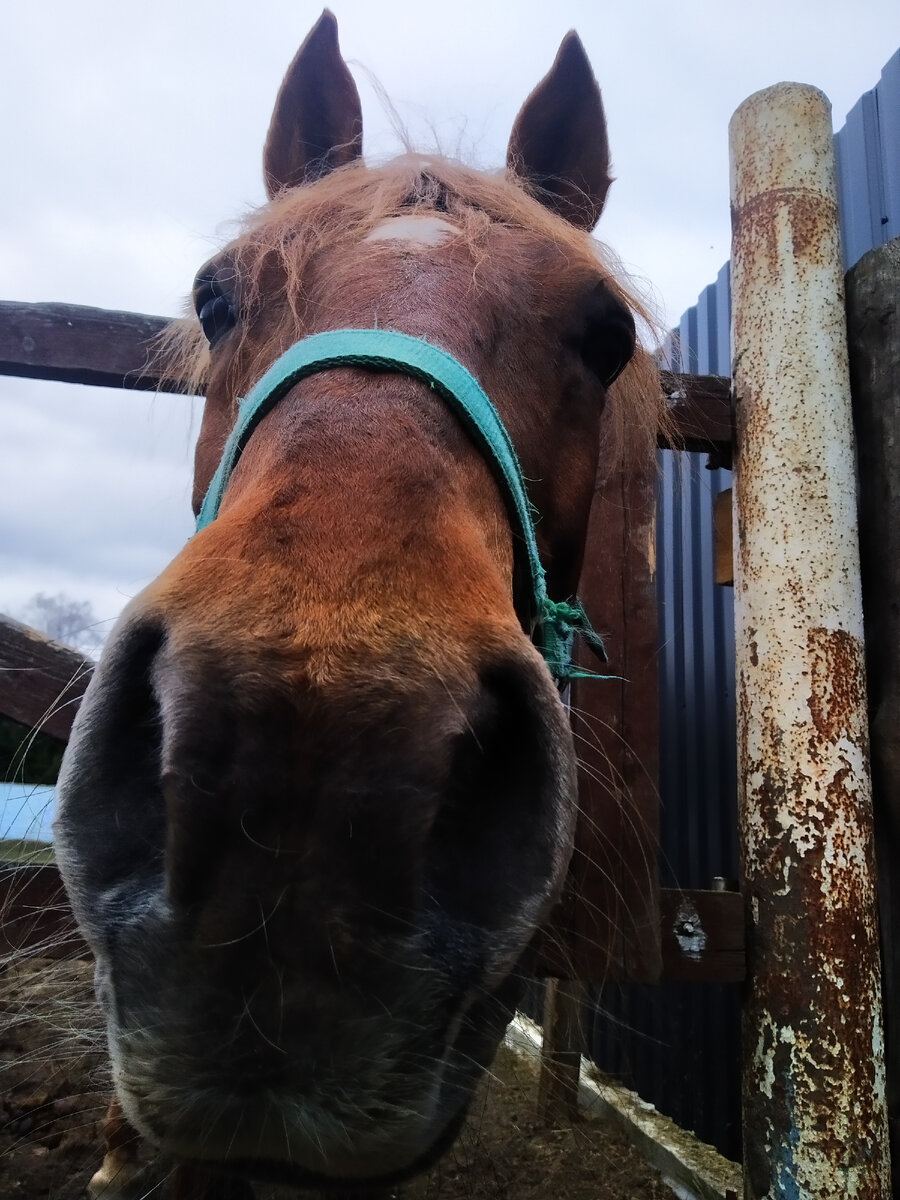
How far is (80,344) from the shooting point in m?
2.14

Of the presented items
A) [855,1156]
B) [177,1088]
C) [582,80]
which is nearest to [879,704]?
[855,1156]


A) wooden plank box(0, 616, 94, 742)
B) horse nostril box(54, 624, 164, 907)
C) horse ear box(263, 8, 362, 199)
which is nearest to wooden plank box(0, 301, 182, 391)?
horse ear box(263, 8, 362, 199)

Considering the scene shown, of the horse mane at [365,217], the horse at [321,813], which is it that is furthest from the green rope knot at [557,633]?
the horse mane at [365,217]

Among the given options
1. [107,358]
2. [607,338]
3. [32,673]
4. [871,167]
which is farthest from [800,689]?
[871,167]

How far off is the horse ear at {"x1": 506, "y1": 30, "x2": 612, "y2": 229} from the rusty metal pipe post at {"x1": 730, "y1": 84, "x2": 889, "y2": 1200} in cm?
38

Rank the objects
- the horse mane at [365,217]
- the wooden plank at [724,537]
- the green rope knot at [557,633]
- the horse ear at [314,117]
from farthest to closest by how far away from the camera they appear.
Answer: the wooden plank at [724,537] → the horse ear at [314,117] → the horse mane at [365,217] → the green rope knot at [557,633]

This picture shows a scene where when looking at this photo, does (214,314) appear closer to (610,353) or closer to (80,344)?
(80,344)

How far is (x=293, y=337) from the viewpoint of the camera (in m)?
1.46

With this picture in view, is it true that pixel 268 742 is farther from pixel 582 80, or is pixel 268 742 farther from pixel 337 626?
pixel 582 80

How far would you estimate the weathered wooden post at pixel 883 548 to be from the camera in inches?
68.3

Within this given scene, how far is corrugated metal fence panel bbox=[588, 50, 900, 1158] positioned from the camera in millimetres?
3129

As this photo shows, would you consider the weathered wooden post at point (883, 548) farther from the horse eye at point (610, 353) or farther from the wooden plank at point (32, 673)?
the wooden plank at point (32, 673)

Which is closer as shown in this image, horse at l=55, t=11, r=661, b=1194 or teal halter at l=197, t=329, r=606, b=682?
horse at l=55, t=11, r=661, b=1194

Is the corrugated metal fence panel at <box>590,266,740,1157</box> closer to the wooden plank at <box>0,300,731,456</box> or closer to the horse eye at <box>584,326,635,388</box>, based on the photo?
the wooden plank at <box>0,300,731,456</box>
